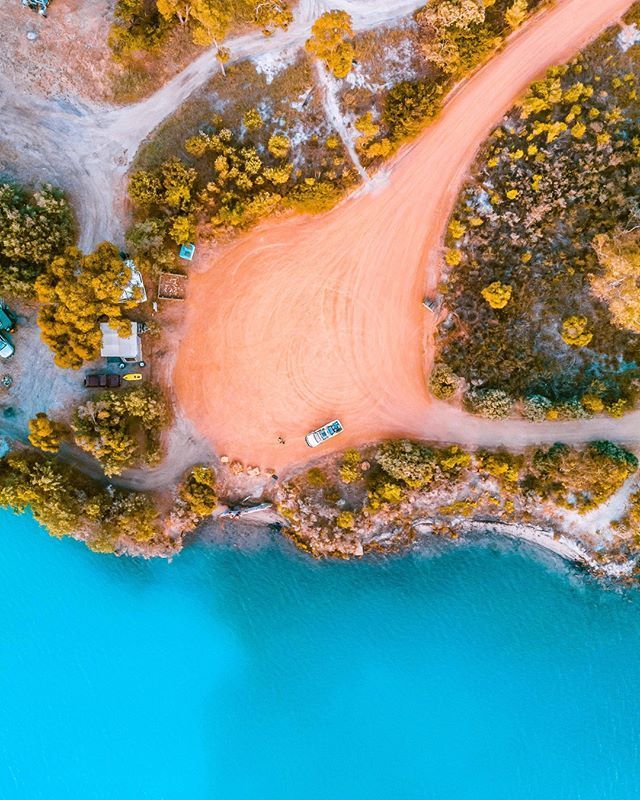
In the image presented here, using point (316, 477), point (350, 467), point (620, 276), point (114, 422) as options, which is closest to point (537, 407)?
point (620, 276)

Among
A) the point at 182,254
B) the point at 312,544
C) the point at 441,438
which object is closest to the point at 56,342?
the point at 182,254

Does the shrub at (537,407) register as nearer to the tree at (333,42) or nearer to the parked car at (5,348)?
the tree at (333,42)

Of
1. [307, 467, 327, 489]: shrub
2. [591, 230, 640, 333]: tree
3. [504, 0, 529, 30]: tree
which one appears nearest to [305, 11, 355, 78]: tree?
[504, 0, 529, 30]: tree

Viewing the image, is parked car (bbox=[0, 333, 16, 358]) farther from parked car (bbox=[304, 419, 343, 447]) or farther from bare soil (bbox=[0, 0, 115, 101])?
parked car (bbox=[304, 419, 343, 447])

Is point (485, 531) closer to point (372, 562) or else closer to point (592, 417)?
point (372, 562)

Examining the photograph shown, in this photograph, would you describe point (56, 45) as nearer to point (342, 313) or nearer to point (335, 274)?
point (335, 274)

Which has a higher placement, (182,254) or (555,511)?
(182,254)
